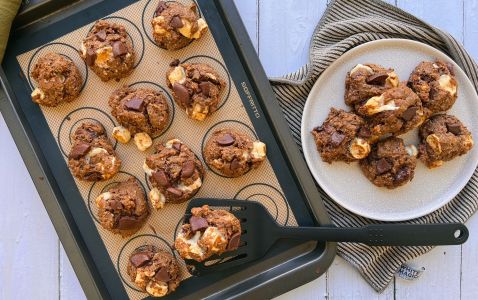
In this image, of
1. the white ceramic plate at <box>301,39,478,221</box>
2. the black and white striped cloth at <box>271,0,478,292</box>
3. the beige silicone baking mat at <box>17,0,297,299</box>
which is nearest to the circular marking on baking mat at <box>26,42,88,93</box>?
the beige silicone baking mat at <box>17,0,297,299</box>

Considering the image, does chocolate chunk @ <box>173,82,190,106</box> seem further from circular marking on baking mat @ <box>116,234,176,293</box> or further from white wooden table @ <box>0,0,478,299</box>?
circular marking on baking mat @ <box>116,234,176,293</box>

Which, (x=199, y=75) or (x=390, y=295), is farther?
(x=390, y=295)

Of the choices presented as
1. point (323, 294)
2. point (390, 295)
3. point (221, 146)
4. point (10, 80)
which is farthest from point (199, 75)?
point (390, 295)

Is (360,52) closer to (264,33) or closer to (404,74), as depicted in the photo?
(404,74)

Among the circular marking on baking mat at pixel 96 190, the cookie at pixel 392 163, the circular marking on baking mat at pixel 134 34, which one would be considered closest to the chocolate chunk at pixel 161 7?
the circular marking on baking mat at pixel 134 34

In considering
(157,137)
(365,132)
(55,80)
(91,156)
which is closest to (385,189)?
(365,132)

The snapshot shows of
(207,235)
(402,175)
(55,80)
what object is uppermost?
(55,80)

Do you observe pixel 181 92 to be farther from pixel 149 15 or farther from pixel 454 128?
pixel 454 128
